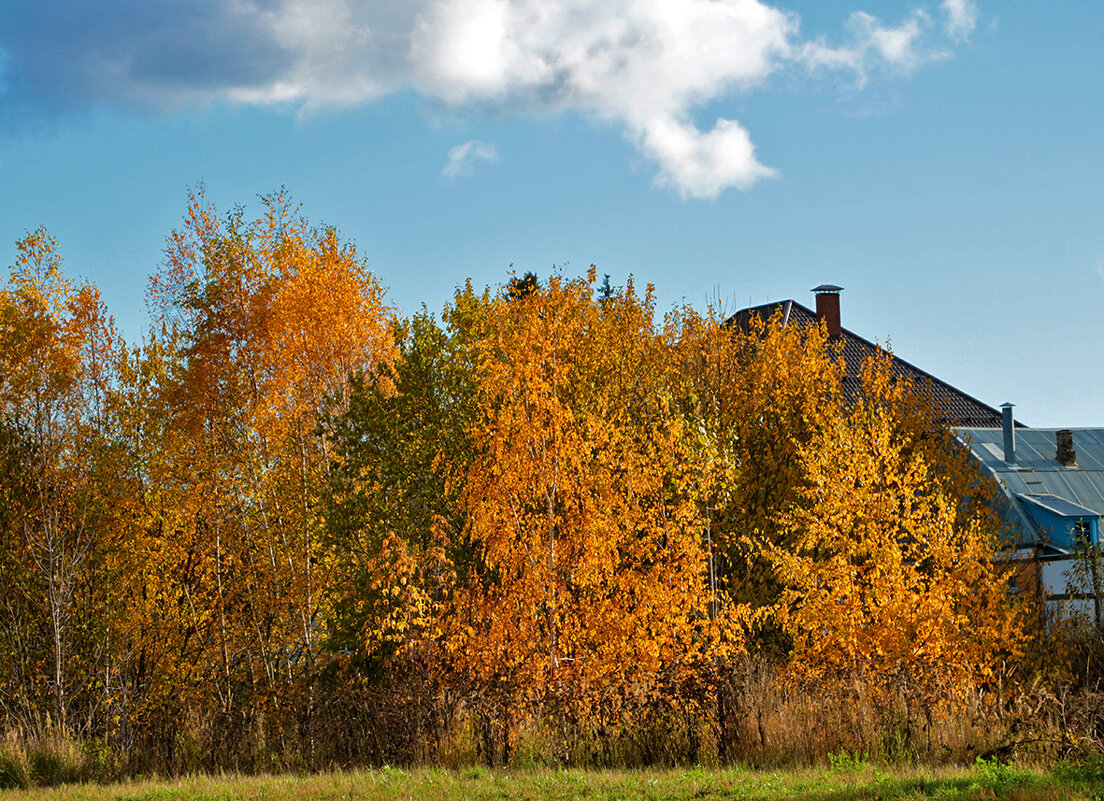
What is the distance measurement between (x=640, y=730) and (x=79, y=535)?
10904 millimetres

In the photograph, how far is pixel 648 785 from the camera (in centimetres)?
891

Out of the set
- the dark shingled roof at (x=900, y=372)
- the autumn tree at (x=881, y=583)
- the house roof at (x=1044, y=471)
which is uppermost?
the dark shingled roof at (x=900, y=372)

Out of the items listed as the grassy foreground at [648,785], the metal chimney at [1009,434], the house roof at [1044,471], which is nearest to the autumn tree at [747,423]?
the grassy foreground at [648,785]

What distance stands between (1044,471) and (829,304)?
37.3 ft

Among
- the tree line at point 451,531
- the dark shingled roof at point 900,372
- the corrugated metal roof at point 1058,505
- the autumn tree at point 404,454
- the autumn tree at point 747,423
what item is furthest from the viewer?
the dark shingled roof at point 900,372

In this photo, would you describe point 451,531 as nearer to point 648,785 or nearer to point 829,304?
point 648,785

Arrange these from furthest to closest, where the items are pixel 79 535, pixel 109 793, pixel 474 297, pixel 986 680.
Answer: pixel 474 297, pixel 79 535, pixel 986 680, pixel 109 793

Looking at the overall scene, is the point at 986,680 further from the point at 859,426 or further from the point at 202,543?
the point at 202,543

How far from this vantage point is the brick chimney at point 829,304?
Result: 3975 cm

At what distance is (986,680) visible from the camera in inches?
573

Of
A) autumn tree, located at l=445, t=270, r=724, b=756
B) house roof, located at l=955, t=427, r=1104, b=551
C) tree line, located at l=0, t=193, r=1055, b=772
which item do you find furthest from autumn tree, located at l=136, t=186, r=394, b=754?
house roof, located at l=955, t=427, r=1104, b=551

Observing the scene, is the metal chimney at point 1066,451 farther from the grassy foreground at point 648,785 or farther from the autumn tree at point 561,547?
the grassy foreground at point 648,785

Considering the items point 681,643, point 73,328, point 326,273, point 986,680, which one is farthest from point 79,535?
point 986,680

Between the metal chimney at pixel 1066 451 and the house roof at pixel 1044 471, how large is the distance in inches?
5.0
